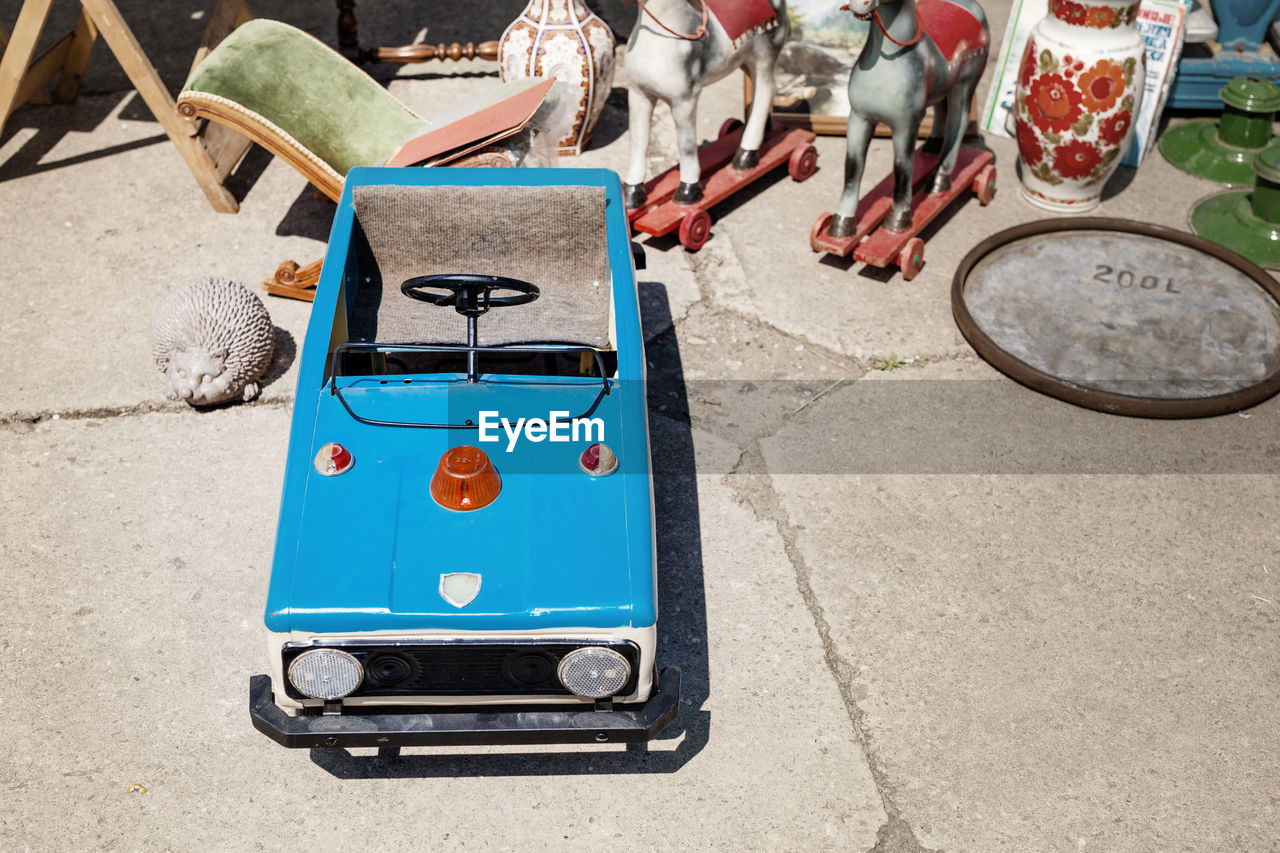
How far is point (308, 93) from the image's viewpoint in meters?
5.32

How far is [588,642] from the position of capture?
2.77 meters

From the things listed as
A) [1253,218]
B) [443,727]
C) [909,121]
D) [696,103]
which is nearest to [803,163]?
[696,103]

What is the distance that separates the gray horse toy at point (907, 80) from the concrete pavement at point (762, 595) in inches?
18.0

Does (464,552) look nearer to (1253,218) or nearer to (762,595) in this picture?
(762,595)

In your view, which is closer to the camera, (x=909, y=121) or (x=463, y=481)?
(x=463, y=481)

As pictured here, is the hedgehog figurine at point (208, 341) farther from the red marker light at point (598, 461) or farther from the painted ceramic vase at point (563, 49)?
the painted ceramic vase at point (563, 49)

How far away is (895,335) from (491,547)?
2.60 meters

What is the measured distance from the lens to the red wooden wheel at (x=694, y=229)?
5.15m

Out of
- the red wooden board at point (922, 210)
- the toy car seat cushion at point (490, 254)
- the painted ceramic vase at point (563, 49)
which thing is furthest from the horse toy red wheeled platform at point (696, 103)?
the toy car seat cushion at point (490, 254)

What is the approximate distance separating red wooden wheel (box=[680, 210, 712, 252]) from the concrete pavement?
0.33 feet

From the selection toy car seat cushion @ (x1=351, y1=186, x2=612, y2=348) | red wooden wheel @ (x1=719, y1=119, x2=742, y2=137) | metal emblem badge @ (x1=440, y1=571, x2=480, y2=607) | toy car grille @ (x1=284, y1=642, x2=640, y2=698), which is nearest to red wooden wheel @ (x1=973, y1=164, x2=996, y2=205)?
red wooden wheel @ (x1=719, y1=119, x2=742, y2=137)

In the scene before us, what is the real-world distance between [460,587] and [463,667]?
210 millimetres

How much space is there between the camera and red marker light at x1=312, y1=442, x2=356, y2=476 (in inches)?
118

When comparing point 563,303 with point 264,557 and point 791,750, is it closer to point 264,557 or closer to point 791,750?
point 264,557
